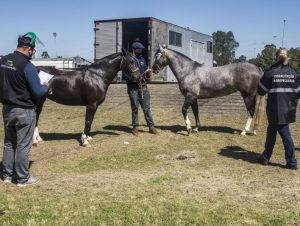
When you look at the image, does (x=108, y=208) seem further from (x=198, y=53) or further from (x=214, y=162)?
(x=198, y=53)

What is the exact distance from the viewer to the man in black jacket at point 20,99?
6.31 metres

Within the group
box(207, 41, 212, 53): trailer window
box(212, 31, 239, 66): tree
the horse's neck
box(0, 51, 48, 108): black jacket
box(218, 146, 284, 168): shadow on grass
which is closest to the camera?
box(0, 51, 48, 108): black jacket

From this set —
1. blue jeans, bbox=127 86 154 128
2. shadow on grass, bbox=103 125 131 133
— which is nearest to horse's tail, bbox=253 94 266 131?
blue jeans, bbox=127 86 154 128

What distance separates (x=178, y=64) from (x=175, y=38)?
15409 millimetres

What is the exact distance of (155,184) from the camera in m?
6.80

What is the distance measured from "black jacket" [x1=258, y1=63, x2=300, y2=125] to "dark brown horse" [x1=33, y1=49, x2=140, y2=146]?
146 inches

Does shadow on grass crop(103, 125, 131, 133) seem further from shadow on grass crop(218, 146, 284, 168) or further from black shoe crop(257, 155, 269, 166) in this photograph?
black shoe crop(257, 155, 269, 166)

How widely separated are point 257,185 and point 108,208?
2.60m

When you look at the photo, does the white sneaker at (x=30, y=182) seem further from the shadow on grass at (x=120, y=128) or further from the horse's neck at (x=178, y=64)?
the horse's neck at (x=178, y=64)

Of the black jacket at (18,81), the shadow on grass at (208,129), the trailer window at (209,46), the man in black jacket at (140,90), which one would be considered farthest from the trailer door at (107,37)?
the black jacket at (18,81)

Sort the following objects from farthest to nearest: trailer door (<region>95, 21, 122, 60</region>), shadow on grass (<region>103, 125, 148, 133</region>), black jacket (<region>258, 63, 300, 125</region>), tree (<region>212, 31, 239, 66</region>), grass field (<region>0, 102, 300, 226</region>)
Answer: tree (<region>212, 31, 239, 66</region>) < trailer door (<region>95, 21, 122, 60</region>) < shadow on grass (<region>103, 125, 148, 133</region>) < black jacket (<region>258, 63, 300, 125</region>) < grass field (<region>0, 102, 300, 226</region>)

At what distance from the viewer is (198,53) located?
31.8m

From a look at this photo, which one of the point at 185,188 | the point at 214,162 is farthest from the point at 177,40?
the point at 185,188

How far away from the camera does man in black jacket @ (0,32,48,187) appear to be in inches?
248
